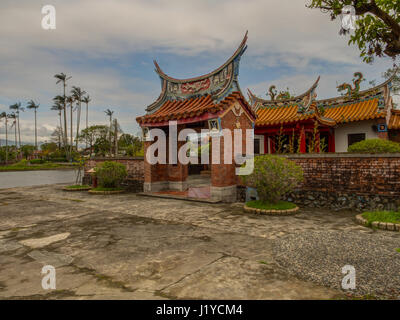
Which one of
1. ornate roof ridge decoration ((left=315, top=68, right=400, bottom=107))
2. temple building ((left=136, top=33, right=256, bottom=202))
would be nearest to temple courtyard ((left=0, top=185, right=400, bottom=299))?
temple building ((left=136, top=33, right=256, bottom=202))

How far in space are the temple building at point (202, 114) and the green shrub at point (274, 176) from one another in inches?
70.0

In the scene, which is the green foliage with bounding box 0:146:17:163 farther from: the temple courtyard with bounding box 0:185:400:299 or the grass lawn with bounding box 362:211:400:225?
the grass lawn with bounding box 362:211:400:225

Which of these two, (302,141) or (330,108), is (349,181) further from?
(330,108)

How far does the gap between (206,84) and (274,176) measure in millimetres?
5038

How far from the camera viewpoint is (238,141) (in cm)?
978

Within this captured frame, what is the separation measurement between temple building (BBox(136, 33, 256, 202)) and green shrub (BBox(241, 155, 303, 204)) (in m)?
1.78

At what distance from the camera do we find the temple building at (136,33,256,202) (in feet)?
29.9

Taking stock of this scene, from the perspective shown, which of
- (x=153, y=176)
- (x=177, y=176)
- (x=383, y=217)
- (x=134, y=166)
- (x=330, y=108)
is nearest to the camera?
(x=383, y=217)

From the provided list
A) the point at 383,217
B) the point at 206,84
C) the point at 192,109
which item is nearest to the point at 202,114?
the point at 192,109

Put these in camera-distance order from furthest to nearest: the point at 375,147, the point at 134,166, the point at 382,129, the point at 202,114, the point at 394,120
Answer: the point at 394,120, the point at 134,166, the point at 382,129, the point at 202,114, the point at 375,147

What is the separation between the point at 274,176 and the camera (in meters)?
7.36

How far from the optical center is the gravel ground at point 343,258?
3021mm

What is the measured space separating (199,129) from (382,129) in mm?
8663

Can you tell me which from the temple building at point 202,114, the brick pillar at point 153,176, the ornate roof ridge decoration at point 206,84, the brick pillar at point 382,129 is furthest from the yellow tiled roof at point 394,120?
the brick pillar at point 153,176
